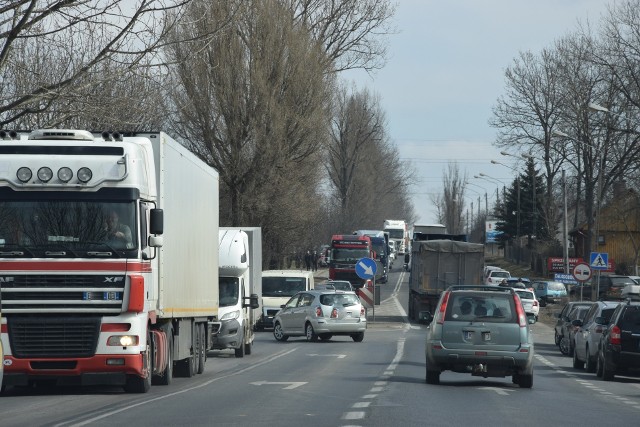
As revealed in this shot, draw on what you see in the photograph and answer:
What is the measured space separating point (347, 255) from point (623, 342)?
4671 centimetres

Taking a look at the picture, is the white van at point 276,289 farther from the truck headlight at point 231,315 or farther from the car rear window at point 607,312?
the car rear window at point 607,312

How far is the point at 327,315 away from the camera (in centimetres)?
3625

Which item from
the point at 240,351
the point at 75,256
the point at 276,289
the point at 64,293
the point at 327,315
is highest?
the point at 75,256

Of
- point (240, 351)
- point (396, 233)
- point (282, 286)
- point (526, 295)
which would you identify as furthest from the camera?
point (396, 233)

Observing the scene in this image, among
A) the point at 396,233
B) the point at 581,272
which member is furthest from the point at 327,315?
the point at 396,233

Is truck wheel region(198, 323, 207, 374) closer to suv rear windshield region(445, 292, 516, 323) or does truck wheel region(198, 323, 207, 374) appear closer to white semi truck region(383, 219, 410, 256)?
suv rear windshield region(445, 292, 516, 323)

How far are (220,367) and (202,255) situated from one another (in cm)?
455

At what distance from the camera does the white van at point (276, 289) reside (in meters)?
45.3

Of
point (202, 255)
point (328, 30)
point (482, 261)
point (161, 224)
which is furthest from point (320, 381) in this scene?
point (328, 30)

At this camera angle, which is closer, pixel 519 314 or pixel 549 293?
pixel 519 314

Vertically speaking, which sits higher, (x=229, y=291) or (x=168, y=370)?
(x=229, y=291)

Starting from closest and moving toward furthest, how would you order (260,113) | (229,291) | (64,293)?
(64,293), (229,291), (260,113)

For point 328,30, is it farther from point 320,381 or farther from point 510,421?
point 510,421

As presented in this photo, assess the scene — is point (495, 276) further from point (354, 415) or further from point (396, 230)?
point (354, 415)
